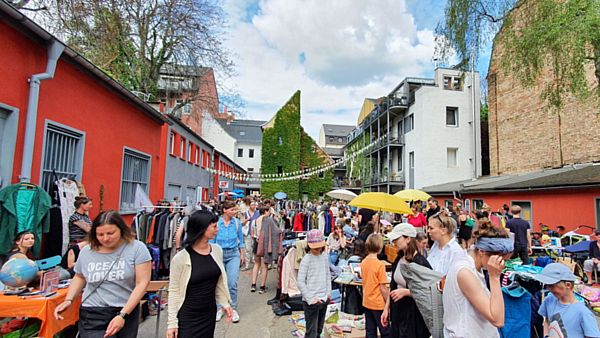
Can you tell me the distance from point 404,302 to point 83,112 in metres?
6.63

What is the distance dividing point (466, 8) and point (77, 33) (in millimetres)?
10679

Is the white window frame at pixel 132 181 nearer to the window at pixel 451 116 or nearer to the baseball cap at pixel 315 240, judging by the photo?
the baseball cap at pixel 315 240

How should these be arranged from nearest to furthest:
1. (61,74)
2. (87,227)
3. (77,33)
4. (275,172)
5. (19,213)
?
(19,213), (87,227), (61,74), (77,33), (275,172)

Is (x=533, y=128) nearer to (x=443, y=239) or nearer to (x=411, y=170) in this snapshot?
(x=411, y=170)

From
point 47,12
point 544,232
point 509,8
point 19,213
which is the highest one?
point 509,8

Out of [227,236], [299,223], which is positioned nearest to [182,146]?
[299,223]

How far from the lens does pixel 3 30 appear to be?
13.7 ft

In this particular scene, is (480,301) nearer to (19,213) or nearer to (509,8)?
(19,213)

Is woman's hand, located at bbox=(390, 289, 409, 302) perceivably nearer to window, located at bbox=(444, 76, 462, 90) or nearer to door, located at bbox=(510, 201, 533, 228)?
door, located at bbox=(510, 201, 533, 228)

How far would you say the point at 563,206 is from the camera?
10.7 metres

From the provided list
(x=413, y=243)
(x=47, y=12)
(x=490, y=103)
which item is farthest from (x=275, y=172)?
(x=413, y=243)

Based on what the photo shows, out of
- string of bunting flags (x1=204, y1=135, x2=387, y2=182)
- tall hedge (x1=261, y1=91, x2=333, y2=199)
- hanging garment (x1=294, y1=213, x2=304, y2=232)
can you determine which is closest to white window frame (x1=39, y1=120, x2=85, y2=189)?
hanging garment (x1=294, y1=213, x2=304, y2=232)

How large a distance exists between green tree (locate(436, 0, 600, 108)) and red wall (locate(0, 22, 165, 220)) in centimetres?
986

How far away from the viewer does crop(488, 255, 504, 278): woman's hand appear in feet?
6.27
